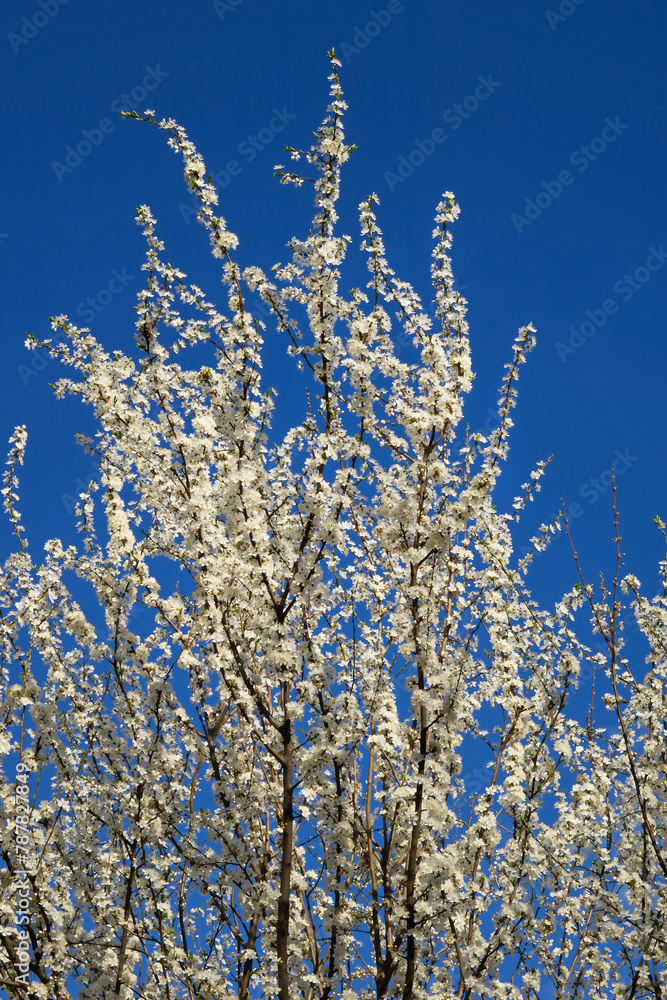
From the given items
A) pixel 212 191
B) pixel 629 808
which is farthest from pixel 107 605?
pixel 629 808

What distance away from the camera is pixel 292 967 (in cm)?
632

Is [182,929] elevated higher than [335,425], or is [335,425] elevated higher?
[335,425]

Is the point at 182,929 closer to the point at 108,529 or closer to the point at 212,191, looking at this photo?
the point at 108,529

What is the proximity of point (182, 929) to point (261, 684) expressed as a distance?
2.05 meters

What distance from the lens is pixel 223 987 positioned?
19.7 feet

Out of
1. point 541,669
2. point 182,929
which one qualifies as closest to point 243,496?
point 541,669

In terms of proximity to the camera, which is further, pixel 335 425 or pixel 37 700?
pixel 37 700

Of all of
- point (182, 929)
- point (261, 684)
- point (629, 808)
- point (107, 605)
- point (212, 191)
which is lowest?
point (182, 929)

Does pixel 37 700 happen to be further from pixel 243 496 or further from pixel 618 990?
pixel 618 990

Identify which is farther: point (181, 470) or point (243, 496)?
point (181, 470)

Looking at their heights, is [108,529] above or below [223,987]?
above

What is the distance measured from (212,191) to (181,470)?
2317 millimetres

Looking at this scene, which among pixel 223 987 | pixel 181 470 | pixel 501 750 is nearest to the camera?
pixel 223 987

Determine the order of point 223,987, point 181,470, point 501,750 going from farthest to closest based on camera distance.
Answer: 1. point 181,470
2. point 501,750
3. point 223,987
